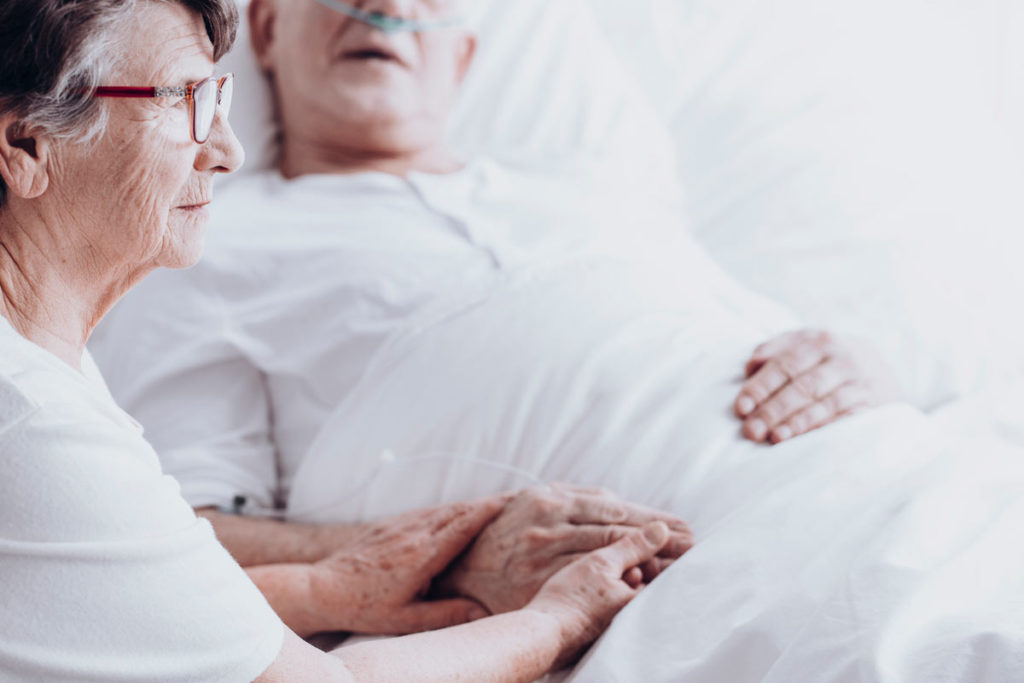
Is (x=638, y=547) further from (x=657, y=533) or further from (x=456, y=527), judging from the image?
(x=456, y=527)

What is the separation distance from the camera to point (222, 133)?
0.98m

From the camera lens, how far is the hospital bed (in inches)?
43.1

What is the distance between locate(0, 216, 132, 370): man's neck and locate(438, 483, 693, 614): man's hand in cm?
60

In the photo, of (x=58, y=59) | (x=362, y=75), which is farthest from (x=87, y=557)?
(x=362, y=75)

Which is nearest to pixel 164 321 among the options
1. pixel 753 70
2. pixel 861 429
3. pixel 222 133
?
pixel 222 133

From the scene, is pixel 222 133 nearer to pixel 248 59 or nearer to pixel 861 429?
pixel 861 429

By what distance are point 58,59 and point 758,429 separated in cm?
92

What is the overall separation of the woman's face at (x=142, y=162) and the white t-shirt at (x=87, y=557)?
Answer: 0.36ft

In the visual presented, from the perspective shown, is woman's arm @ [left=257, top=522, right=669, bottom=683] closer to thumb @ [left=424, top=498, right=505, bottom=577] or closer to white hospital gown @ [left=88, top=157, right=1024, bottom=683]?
white hospital gown @ [left=88, top=157, right=1024, bottom=683]

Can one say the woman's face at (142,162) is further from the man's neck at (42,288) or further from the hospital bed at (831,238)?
the hospital bed at (831,238)

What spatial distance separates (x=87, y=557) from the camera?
2.64ft

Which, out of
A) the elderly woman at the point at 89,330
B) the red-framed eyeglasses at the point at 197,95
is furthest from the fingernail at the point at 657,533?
the red-framed eyeglasses at the point at 197,95

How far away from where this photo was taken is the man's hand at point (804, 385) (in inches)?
56.6

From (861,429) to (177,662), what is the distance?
2.83 ft
